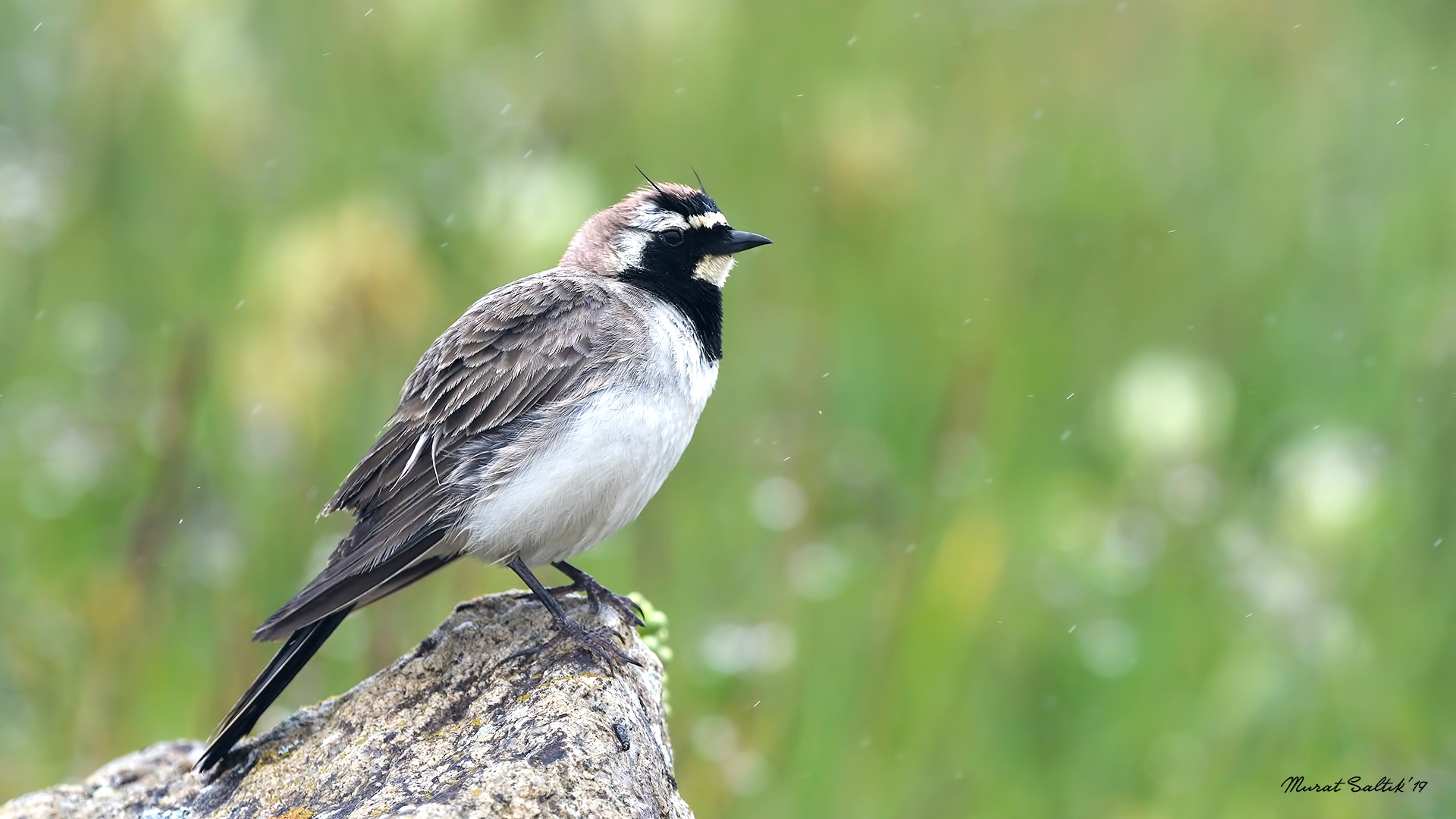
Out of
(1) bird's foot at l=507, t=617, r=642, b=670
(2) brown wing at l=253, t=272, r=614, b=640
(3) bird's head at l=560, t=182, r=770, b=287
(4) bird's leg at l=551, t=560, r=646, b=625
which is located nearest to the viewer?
(1) bird's foot at l=507, t=617, r=642, b=670

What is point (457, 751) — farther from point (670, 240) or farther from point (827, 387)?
point (827, 387)

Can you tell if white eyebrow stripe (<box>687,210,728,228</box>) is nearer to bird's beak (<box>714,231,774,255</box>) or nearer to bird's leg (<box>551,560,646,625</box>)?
bird's beak (<box>714,231,774,255</box>)

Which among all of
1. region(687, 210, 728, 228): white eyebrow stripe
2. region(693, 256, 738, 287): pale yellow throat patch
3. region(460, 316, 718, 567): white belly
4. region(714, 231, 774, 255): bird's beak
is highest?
region(687, 210, 728, 228): white eyebrow stripe

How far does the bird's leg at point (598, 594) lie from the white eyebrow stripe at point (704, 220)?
1267mm

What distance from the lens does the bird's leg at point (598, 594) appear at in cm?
406

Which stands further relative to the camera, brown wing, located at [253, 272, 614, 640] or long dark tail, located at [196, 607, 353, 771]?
brown wing, located at [253, 272, 614, 640]

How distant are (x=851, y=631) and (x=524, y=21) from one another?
4.98 meters

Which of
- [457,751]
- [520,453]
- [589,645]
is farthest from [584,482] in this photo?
[457,751]

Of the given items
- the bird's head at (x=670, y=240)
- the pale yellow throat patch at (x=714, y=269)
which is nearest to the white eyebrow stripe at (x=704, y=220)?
the bird's head at (x=670, y=240)

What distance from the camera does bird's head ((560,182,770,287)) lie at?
4.71 meters

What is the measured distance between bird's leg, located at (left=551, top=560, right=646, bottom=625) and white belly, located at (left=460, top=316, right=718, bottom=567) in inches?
5.0

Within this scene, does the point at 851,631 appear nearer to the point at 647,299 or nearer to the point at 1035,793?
the point at 1035,793

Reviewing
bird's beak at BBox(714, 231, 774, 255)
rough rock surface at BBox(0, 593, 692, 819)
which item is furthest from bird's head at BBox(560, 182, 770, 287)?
rough rock surface at BBox(0, 593, 692, 819)

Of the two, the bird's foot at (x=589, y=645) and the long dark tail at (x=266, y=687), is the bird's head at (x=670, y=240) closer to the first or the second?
the bird's foot at (x=589, y=645)
